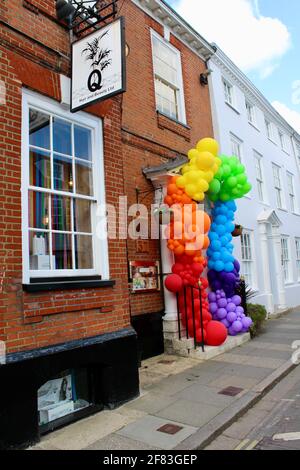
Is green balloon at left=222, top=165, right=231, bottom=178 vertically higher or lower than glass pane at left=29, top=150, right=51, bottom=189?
higher

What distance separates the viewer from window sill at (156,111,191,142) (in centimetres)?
867

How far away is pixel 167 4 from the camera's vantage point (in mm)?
9273

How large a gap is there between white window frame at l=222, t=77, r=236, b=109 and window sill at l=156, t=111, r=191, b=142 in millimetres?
3954

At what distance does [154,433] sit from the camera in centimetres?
405

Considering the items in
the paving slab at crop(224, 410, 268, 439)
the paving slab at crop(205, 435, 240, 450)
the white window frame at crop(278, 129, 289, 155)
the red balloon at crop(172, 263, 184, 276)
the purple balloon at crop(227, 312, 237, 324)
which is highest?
the white window frame at crop(278, 129, 289, 155)

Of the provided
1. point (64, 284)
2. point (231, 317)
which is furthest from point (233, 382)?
point (64, 284)

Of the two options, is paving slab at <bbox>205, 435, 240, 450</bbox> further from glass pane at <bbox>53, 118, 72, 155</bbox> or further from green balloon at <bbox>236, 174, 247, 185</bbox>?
green balloon at <bbox>236, 174, 247, 185</bbox>

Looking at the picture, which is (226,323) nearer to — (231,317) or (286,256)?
(231,317)

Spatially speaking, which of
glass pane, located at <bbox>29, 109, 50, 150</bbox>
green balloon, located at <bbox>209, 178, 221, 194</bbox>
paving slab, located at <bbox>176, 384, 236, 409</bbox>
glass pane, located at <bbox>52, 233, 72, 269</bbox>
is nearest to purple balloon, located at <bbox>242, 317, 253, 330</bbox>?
green balloon, located at <bbox>209, 178, 221, 194</bbox>

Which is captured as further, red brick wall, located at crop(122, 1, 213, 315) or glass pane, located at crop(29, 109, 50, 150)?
red brick wall, located at crop(122, 1, 213, 315)

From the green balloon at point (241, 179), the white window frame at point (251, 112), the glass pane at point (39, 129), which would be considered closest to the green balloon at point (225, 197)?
the green balloon at point (241, 179)

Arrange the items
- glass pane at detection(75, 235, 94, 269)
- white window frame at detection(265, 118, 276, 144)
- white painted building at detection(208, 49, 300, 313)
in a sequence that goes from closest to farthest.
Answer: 1. glass pane at detection(75, 235, 94, 269)
2. white painted building at detection(208, 49, 300, 313)
3. white window frame at detection(265, 118, 276, 144)

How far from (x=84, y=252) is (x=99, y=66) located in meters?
2.38

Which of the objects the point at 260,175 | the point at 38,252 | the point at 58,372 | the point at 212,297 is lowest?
the point at 58,372
